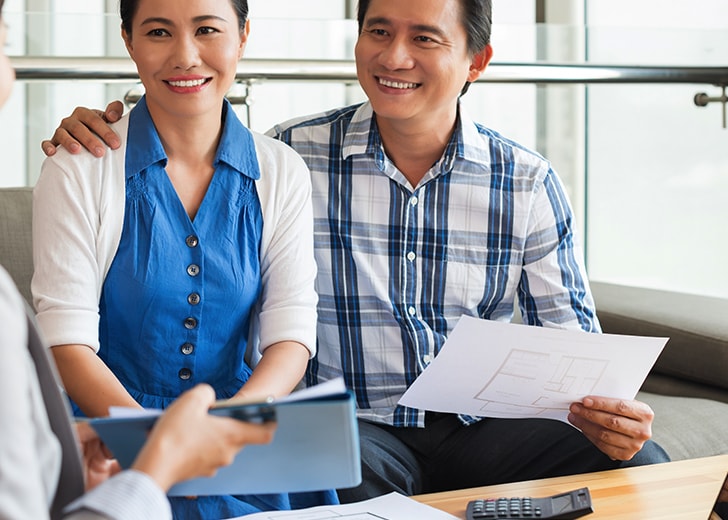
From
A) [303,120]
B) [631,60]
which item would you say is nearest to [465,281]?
[303,120]

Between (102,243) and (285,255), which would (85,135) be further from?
(285,255)

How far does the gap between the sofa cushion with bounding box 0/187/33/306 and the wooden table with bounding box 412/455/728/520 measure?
3.17 ft

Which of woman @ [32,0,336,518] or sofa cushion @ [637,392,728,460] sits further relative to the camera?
sofa cushion @ [637,392,728,460]

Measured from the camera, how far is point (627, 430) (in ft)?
5.03

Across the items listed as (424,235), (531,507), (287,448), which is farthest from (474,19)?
(287,448)

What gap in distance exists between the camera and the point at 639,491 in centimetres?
141

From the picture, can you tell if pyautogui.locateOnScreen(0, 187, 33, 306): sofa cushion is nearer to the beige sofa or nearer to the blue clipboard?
the beige sofa

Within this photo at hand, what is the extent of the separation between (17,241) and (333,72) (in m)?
0.90

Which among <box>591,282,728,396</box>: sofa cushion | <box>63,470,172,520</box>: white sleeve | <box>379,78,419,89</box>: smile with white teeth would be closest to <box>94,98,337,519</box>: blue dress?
<box>379,78,419,89</box>: smile with white teeth

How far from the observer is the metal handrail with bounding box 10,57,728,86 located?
221 cm

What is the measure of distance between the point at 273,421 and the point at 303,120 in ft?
3.77

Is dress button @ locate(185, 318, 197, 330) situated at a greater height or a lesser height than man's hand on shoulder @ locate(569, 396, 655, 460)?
greater

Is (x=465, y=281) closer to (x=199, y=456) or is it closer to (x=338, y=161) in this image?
(x=338, y=161)

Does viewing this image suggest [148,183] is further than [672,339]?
No
